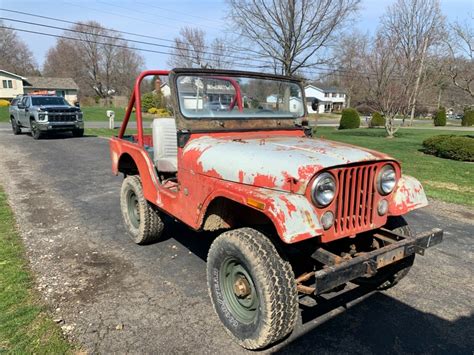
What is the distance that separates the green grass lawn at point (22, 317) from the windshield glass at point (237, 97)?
6.86 feet

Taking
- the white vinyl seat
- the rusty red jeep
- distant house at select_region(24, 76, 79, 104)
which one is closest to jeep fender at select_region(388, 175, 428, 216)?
the rusty red jeep

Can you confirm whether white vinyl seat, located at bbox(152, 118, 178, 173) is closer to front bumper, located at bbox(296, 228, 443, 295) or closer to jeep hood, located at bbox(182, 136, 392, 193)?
jeep hood, located at bbox(182, 136, 392, 193)

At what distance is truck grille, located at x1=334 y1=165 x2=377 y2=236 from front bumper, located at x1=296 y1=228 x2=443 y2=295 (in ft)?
0.68

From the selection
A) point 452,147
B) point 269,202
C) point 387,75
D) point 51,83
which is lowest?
point 452,147

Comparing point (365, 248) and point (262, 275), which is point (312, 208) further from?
point (365, 248)

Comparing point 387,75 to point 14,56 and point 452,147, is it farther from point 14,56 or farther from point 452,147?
point 14,56

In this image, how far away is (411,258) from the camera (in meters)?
3.16

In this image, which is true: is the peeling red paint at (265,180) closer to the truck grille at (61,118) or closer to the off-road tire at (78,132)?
the truck grille at (61,118)

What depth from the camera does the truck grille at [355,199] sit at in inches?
101

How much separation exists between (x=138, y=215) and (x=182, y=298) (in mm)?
1655

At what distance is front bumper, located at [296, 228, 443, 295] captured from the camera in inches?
88.9

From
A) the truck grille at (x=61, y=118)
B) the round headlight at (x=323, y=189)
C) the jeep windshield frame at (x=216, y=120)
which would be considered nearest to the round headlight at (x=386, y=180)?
the round headlight at (x=323, y=189)

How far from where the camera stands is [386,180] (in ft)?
9.19

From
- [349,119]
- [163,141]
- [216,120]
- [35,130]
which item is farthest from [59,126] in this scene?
[349,119]
